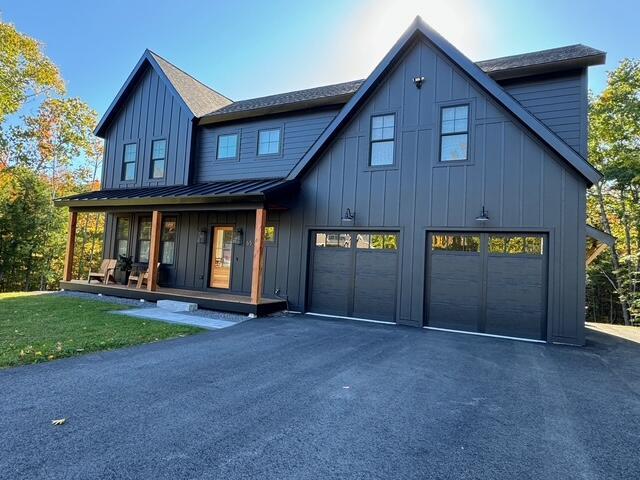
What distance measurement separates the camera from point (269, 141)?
1100 centimetres

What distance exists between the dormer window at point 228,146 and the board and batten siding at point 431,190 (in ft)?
10.2

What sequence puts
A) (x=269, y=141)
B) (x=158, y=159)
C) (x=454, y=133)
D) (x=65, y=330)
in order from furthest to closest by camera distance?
(x=158, y=159)
(x=269, y=141)
(x=454, y=133)
(x=65, y=330)

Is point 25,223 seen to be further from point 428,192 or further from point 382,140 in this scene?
point 428,192

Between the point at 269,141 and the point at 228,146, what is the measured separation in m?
1.51

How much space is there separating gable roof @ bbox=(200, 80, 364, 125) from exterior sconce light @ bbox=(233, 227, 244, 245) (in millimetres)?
3457

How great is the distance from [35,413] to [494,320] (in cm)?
736

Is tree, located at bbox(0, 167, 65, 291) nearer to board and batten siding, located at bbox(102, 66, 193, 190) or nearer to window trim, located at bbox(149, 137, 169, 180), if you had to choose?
board and batten siding, located at bbox(102, 66, 193, 190)

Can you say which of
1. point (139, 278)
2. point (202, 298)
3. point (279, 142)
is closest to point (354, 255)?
point (202, 298)

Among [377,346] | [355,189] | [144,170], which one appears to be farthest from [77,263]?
[377,346]

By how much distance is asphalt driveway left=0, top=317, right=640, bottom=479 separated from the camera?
253 cm

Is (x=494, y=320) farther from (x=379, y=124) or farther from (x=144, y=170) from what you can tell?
(x=144, y=170)

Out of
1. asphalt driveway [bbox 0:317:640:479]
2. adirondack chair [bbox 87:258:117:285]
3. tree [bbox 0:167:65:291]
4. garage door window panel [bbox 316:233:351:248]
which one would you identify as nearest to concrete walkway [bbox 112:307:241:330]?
asphalt driveway [bbox 0:317:640:479]

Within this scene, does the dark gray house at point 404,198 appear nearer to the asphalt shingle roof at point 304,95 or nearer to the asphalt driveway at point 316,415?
Answer: the asphalt shingle roof at point 304,95

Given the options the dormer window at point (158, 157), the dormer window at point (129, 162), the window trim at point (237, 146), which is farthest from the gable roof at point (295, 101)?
the dormer window at point (129, 162)
